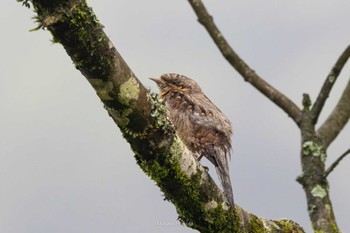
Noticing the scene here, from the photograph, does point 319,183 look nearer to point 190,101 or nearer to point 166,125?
point 166,125

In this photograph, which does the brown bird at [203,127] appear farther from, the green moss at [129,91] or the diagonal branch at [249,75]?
the green moss at [129,91]

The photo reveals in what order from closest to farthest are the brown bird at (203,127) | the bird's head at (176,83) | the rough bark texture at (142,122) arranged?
the rough bark texture at (142,122) → the brown bird at (203,127) → the bird's head at (176,83)

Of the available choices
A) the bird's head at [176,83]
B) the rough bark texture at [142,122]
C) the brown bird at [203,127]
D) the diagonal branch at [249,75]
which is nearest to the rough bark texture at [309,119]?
the diagonal branch at [249,75]

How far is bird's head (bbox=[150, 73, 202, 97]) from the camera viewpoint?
8953mm

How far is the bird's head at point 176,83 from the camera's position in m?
8.95

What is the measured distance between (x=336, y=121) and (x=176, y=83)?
353cm

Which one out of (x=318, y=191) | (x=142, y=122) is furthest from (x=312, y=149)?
(x=142, y=122)

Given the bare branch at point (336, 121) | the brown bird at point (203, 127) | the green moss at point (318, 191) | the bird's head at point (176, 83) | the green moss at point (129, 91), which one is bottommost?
the green moss at point (318, 191)

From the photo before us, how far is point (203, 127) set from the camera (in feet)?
25.2

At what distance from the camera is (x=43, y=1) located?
4512 mm

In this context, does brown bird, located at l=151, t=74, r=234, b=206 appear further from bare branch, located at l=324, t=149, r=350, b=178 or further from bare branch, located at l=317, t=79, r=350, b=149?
bare branch, located at l=324, t=149, r=350, b=178

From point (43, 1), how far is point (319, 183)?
2.27m

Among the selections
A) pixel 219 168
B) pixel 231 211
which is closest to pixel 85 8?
pixel 231 211

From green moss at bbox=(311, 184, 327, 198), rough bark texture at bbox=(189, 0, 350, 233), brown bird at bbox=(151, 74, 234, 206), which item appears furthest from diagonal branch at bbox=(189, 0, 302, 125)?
brown bird at bbox=(151, 74, 234, 206)
